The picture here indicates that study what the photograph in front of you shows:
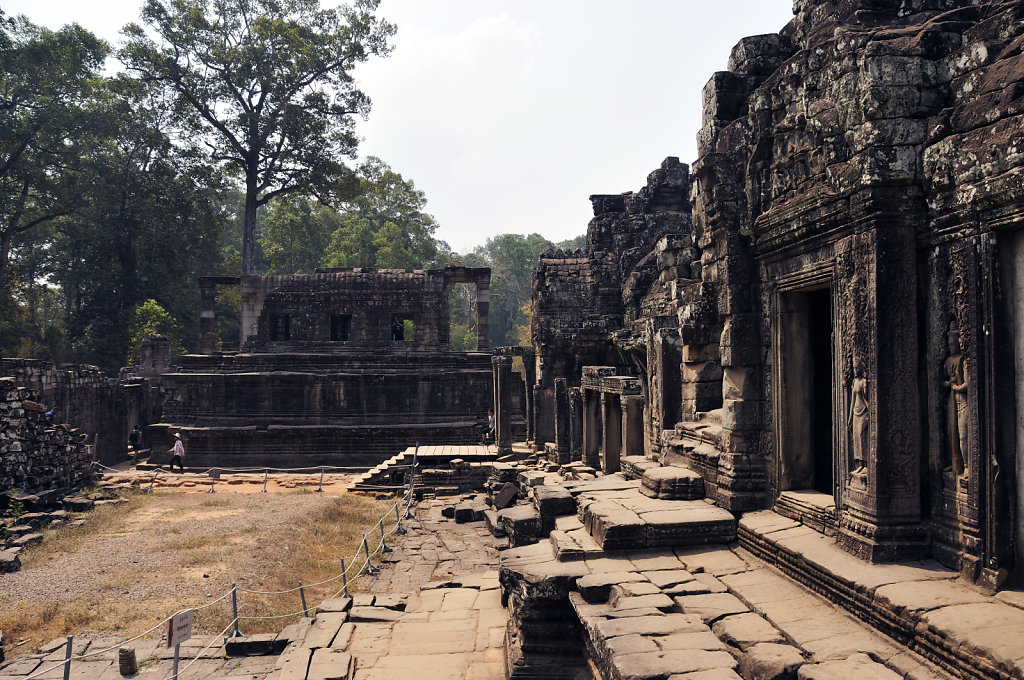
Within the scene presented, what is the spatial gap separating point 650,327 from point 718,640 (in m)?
7.42

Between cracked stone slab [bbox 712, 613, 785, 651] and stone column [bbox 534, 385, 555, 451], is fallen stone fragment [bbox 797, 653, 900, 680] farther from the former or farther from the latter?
stone column [bbox 534, 385, 555, 451]

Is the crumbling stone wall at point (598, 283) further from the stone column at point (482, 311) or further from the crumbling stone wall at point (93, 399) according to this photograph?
the crumbling stone wall at point (93, 399)

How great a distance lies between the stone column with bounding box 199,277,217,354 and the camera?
2961 centimetres

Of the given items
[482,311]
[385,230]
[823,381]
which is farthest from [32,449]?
[385,230]

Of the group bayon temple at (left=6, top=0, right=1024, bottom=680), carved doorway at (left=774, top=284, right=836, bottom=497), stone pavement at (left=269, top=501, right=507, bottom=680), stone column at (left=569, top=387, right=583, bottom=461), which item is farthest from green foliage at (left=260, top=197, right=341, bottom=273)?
carved doorway at (left=774, top=284, right=836, bottom=497)

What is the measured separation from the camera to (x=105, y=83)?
34.1 meters

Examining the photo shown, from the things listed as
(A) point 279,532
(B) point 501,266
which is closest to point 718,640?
(A) point 279,532

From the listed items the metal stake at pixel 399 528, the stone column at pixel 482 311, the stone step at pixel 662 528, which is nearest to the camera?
the stone step at pixel 662 528

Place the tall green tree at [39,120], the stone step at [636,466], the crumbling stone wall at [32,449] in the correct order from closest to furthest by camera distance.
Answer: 1. the stone step at [636,466]
2. the crumbling stone wall at [32,449]
3. the tall green tree at [39,120]

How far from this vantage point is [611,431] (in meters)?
13.4

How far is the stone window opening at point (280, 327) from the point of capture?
28625 millimetres

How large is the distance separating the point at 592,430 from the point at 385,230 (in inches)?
1440

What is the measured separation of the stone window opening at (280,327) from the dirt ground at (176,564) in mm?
13621

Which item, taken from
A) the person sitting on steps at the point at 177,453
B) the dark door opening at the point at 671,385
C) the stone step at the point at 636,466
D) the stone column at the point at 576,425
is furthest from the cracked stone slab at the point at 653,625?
the person sitting on steps at the point at 177,453
